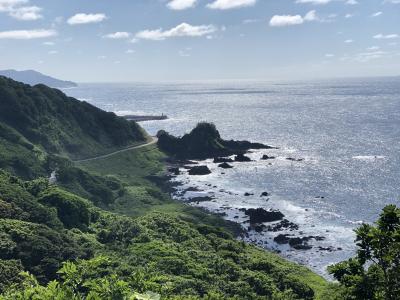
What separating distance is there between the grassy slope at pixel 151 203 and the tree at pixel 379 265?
1784 centimetres

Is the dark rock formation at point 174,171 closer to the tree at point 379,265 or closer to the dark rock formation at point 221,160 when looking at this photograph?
the dark rock formation at point 221,160

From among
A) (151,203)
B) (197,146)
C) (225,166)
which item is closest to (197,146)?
(197,146)

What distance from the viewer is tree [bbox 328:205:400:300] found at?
118 feet

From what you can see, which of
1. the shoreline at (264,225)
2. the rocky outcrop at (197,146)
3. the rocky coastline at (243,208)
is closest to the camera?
the shoreline at (264,225)

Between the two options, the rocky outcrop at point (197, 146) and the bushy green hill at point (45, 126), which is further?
the rocky outcrop at point (197, 146)

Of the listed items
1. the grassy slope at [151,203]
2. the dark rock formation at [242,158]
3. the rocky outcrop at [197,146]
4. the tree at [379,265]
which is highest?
the tree at [379,265]

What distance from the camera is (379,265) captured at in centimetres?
3972

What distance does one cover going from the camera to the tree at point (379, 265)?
118ft

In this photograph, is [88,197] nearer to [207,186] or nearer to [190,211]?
[190,211]

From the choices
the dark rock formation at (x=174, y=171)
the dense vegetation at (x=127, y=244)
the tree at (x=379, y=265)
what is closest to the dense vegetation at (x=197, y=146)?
the dark rock formation at (x=174, y=171)

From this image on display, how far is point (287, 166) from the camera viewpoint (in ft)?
549

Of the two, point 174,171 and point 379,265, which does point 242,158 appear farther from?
point 379,265

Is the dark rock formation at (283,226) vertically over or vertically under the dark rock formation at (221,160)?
under

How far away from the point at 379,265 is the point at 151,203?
90080 millimetres
